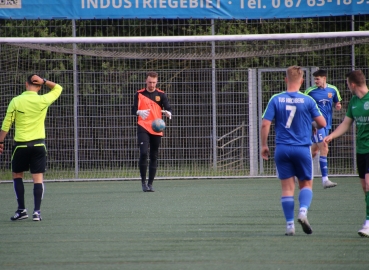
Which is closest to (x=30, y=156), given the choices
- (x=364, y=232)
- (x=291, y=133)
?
(x=291, y=133)

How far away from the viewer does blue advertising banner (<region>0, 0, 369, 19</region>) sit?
17250mm

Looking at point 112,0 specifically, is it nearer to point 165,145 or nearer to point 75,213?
point 165,145

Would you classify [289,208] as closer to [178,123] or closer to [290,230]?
[290,230]

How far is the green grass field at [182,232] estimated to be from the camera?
22.8ft

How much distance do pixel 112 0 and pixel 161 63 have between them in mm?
3250

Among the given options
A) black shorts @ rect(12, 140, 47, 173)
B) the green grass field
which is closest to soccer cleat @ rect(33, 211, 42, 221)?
the green grass field

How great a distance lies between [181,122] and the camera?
1827 cm

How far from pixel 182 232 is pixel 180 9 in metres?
9.31

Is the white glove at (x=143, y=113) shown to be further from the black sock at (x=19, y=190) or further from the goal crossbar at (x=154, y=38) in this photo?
the black sock at (x=19, y=190)

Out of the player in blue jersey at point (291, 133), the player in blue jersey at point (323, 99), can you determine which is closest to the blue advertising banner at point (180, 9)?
the player in blue jersey at point (323, 99)

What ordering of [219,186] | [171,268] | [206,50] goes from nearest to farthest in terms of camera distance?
[171,268], [219,186], [206,50]

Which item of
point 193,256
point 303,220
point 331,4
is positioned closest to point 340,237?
point 303,220

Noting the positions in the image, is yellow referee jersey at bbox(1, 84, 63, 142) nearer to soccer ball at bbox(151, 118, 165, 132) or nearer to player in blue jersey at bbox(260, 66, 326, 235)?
player in blue jersey at bbox(260, 66, 326, 235)

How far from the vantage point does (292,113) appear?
8.52m
